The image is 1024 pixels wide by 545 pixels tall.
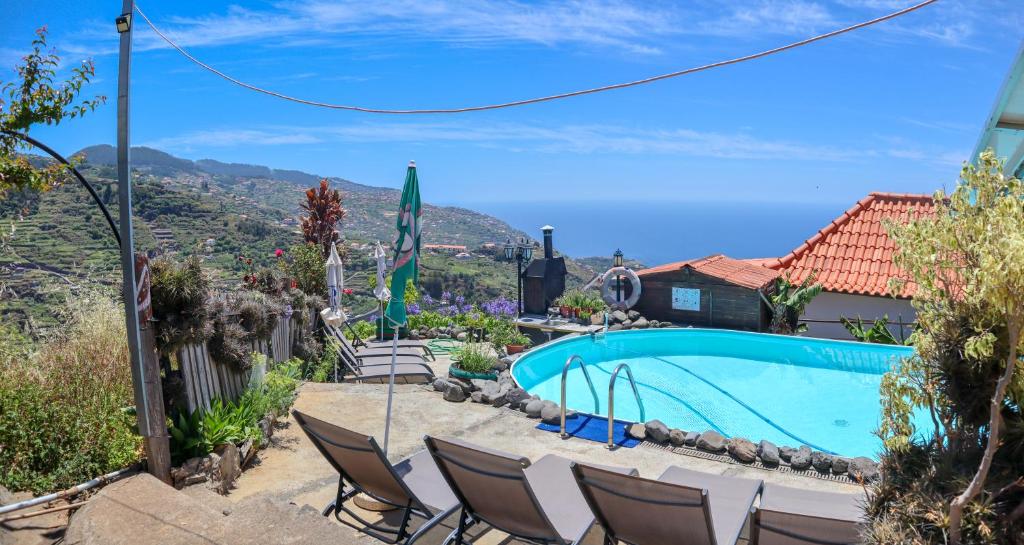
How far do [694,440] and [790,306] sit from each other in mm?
7708

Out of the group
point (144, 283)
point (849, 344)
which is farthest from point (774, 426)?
point (144, 283)

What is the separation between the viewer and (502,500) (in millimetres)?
3898

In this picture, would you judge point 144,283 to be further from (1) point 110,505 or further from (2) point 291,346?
(2) point 291,346

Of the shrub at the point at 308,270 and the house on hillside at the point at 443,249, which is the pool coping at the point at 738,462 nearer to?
the shrub at the point at 308,270

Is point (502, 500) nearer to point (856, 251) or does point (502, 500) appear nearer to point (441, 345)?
point (441, 345)

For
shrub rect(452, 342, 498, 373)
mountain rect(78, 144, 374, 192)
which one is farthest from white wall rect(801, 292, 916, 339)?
mountain rect(78, 144, 374, 192)

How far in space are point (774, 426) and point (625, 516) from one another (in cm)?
607

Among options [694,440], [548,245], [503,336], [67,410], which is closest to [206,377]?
[67,410]

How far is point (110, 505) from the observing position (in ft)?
13.5

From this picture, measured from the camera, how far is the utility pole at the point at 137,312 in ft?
14.8

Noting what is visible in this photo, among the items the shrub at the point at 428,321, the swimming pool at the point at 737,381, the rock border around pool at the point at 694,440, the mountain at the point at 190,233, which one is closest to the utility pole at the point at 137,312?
the mountain at the point at 190,233

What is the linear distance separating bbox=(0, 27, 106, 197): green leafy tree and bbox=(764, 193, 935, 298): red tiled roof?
13406 mm

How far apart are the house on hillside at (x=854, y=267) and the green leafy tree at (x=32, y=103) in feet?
43.8

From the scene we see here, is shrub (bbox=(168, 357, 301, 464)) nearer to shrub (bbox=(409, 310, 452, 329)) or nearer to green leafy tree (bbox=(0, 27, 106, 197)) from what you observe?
green leafy tree (bbox=(0, 27, 106, 197))
